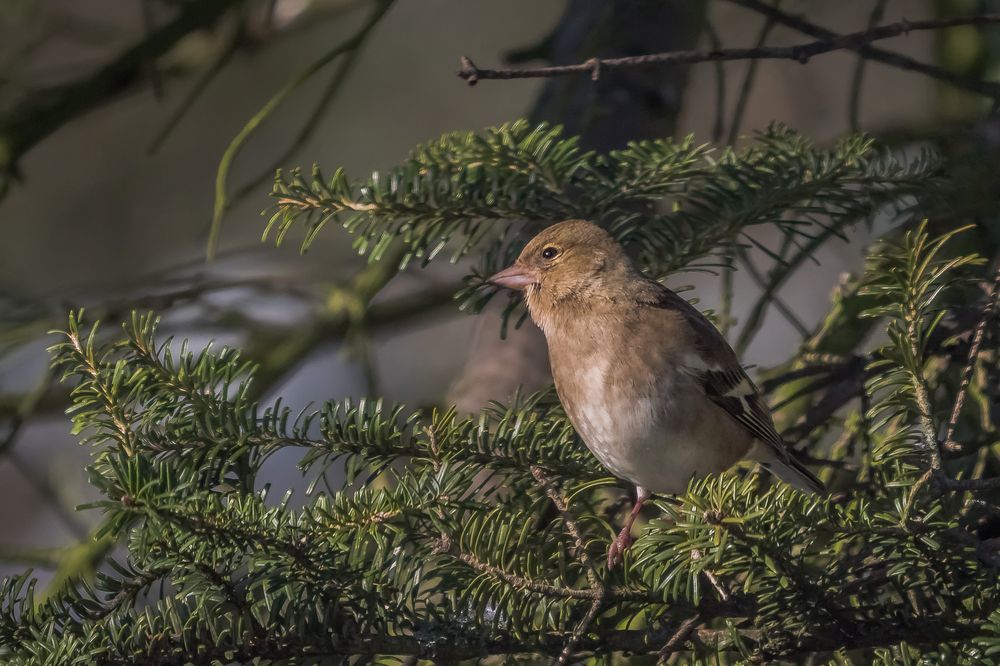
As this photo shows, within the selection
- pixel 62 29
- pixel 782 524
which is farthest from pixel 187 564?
pixel 62 29

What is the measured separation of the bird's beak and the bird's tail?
632 millimetres

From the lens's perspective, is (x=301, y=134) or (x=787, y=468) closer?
(x=787, y=468)

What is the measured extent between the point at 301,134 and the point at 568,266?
728 mm

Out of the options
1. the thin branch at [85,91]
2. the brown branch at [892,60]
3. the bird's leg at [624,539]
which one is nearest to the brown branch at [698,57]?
the brown branch at [892,60]

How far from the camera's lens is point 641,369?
2.29m

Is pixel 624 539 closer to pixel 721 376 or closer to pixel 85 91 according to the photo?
pixel 721 376

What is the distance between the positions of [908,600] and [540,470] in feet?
2.00

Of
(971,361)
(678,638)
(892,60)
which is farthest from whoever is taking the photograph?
(892,60)

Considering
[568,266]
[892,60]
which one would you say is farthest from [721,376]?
[892,60]

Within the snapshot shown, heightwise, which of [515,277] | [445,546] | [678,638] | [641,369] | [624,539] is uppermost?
[515,277]

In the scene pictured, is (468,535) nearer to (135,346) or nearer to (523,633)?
(523,633)

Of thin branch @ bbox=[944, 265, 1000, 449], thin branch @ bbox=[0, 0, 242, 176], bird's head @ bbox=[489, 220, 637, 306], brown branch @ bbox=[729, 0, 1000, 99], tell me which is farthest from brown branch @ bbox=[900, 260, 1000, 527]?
thin branch @ bbox=[0, 0, 242, 176]

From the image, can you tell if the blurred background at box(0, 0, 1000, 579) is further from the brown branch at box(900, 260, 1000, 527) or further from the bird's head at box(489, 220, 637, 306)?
the brown branch at box(900, 260, 1000, 527)

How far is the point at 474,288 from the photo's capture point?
6.79 feet
